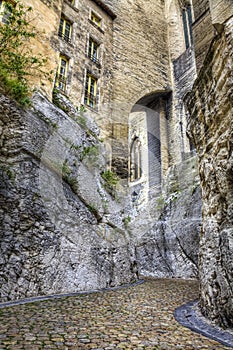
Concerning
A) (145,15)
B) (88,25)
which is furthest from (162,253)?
(145,15)

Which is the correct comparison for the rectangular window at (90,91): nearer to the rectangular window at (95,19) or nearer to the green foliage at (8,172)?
the rectangular window at (95,19)

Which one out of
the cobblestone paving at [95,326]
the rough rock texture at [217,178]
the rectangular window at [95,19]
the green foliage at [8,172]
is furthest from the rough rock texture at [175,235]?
the rectangular window at [95,19]

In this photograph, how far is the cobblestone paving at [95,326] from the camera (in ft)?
6.98

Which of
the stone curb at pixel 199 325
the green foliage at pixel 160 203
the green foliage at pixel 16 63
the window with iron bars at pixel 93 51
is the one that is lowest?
the stone curb at pixel 199 325

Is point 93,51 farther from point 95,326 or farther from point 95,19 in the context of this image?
point 95,326

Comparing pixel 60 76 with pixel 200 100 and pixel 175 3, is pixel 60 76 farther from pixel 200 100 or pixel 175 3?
pixel 175 3

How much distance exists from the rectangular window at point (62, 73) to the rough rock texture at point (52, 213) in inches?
130

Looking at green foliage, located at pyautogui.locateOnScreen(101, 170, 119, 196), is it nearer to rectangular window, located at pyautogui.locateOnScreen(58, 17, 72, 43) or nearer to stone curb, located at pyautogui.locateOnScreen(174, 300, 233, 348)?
stone curb, located at pyautogui.locateOnScreen(174, 300, 233, 348)

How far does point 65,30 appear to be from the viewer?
35.6 feet

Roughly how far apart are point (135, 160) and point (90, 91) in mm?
7640

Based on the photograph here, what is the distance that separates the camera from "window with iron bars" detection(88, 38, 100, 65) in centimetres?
1159

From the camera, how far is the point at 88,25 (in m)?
11.8

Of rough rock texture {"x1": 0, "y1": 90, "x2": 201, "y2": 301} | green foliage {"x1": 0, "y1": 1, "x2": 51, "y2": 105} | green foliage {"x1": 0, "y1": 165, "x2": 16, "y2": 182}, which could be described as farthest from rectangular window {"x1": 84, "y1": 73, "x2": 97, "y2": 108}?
green foliage {"x1": 0, "y1": 165, "x2": 16, "y2": 182}

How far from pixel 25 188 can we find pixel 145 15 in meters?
15.7
